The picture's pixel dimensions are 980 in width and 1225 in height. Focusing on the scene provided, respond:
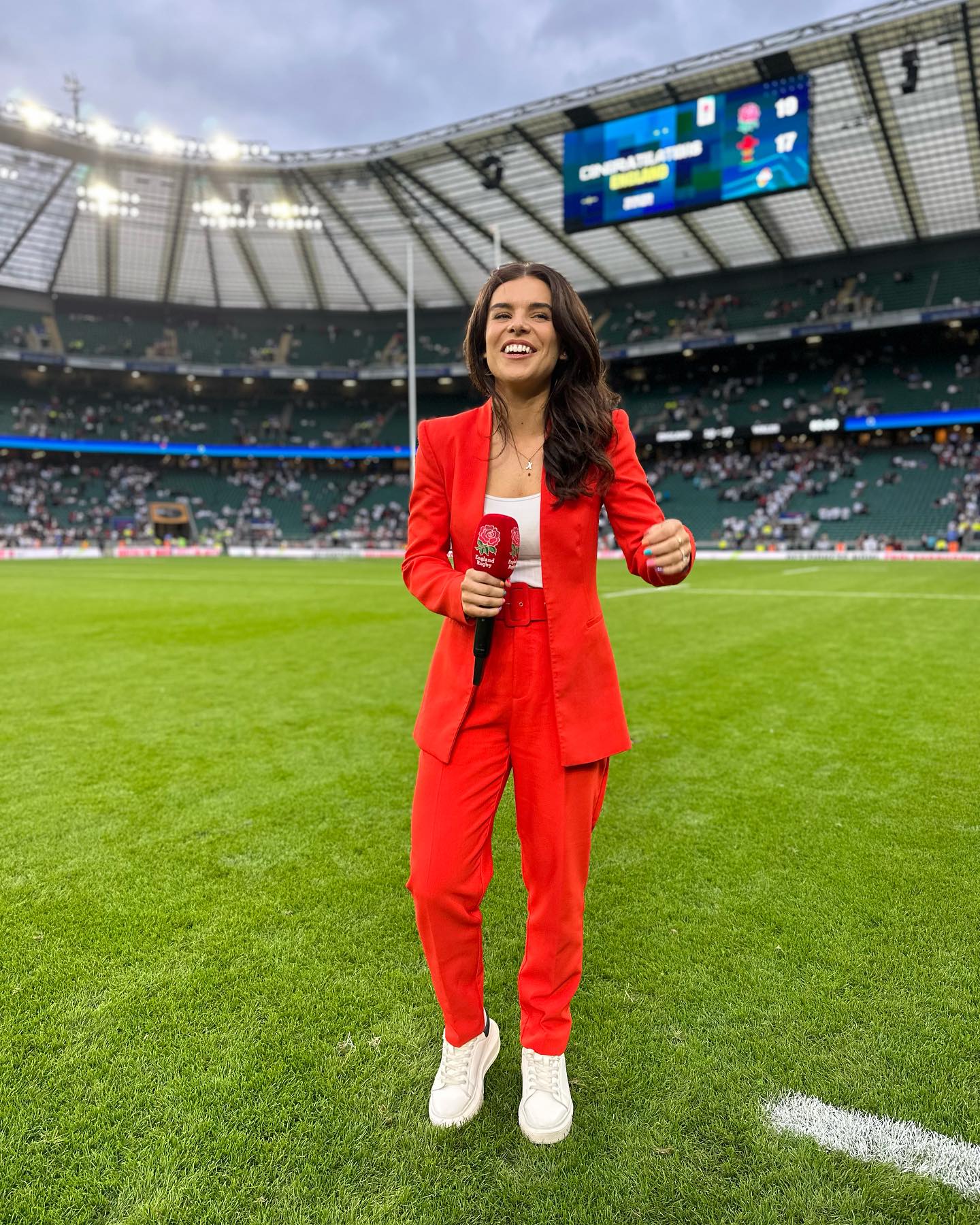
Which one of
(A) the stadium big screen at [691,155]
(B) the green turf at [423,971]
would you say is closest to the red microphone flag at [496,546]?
(B) the green turf at [423,971]

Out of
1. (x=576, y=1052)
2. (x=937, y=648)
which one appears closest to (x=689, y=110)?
(x=937, y=648)

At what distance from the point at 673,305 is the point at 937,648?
137ft

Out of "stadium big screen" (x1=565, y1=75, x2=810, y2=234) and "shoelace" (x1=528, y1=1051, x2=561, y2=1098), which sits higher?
"stadium big screen" (x1=565, y1=75, x2=810, y2=234)

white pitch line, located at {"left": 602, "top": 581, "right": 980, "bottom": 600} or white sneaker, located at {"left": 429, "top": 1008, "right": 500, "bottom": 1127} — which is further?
white pitch line, located at {"left": 602, "top": 581, "right": 980, "bottom": 600}

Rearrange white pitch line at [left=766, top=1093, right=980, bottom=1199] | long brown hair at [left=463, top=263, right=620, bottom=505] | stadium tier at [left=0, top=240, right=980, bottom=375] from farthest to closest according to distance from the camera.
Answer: stadium tier at [left=0, top=240, right=980, bottom=375] → long brown hair at [left=463, top=263, right=620, bottom=505] → white pitch line at [left=766, top=1093, right=980, bottom=1199]

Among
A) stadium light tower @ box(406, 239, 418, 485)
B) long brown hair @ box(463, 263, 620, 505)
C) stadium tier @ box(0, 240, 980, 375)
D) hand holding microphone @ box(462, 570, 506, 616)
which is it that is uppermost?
stadium tier @ box(0, 240, 980, 375)

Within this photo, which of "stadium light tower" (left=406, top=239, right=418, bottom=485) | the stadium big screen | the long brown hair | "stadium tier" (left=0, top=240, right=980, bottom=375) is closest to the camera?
the long brown hair

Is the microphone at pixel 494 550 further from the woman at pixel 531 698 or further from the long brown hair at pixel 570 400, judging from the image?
the long brown hair at pixel 570 400

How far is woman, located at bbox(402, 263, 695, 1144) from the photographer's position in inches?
77.4

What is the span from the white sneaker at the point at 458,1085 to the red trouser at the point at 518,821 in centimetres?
4

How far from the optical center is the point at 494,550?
1798mm

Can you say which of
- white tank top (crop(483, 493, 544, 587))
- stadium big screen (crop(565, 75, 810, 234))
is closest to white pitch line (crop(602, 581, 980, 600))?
white tank top (crop(483, 493, 544, 587))

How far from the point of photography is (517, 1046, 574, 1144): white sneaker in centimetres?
187

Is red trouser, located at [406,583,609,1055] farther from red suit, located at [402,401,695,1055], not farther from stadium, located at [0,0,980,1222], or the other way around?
stadium, located at [0,0,980,1222]
